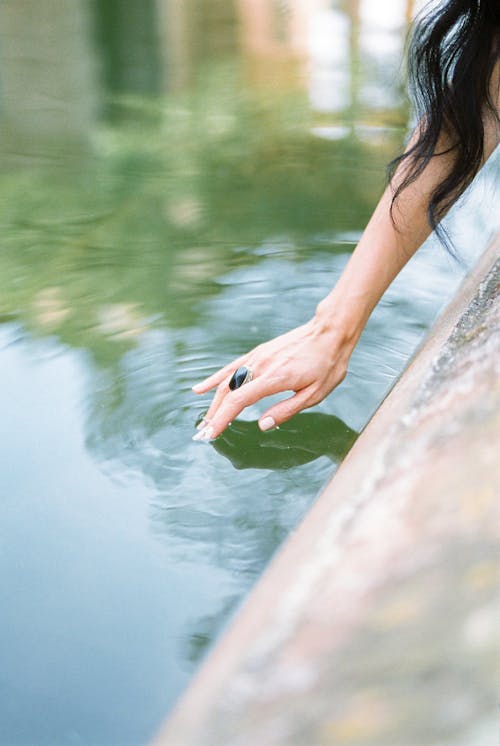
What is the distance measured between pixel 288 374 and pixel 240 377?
0.30 ft

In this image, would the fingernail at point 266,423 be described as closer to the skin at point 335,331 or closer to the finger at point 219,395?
the skin at point 335,331

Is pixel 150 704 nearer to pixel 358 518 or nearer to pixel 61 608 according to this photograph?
pixel 61 608

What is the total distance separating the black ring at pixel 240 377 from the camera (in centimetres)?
162

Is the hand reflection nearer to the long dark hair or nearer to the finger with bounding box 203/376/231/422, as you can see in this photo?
the finger with bounding box 203/376/231/422

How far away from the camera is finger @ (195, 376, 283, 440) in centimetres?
157

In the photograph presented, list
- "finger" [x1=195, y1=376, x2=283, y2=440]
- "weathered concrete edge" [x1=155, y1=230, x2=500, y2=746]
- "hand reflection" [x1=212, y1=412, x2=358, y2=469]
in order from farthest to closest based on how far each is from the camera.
→ "hand reflection" [x1=212, y1=412, x2=358, y2=469], "finger" [x1=195, y1=376, x2=283, y2=440], "weathered concrete edge" [x1=155, y1=230, x2=500, y2=746]

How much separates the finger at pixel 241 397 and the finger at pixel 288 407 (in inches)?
1.3

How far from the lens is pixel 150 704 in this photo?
115 cm

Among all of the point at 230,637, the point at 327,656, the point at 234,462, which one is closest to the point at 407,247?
the point at 234,462

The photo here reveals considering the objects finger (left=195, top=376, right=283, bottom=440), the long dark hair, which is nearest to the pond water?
finger (left=195, top=376, right=283, bottom=440)

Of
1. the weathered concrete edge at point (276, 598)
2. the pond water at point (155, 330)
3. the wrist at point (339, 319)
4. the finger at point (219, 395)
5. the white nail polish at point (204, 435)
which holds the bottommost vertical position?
the pond water at point (155, 330)

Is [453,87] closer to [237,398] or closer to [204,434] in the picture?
[237,398]

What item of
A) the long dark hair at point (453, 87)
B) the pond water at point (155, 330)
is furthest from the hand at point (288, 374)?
the long dark hair at point (453, 87)

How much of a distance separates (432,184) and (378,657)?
1118mm
